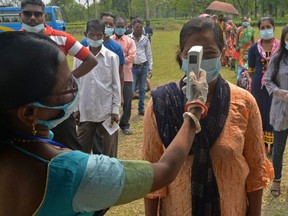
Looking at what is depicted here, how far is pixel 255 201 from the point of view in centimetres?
172

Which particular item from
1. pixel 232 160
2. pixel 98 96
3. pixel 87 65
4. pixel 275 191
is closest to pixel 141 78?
pixel 98 96

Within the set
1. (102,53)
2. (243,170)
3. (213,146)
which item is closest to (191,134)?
(213,146)

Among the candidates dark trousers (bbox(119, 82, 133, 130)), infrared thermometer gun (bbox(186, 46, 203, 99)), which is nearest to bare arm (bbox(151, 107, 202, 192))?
infrared thermometer gun (bbox(186, 46, 203, 99))

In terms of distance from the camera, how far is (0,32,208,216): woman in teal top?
3.26 ft

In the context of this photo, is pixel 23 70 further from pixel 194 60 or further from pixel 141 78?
pixel 141 78

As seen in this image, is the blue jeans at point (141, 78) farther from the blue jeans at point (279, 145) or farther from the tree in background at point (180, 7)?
the tree in background at point (180, 7)

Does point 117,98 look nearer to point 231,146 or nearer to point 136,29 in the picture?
point 231,146

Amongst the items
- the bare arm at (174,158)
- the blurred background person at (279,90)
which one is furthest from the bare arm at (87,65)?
the bare arm at (174,158)

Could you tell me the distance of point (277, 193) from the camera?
11.9 feet

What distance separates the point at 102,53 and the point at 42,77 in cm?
270

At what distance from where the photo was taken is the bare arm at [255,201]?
1.71 meters

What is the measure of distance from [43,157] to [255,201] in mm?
1096

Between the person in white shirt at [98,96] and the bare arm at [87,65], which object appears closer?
the bare arm at [87,65]


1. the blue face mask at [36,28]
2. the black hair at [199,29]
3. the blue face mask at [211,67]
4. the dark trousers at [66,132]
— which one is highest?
the black hair at [199,29]
